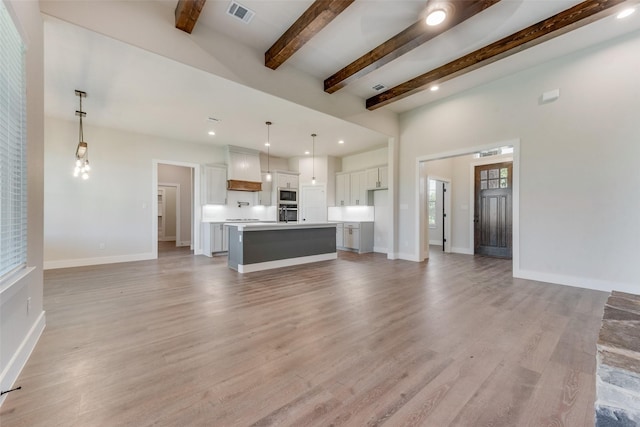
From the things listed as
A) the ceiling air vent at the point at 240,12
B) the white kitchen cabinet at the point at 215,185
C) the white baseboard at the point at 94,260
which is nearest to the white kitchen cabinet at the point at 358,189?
the white kitchen cabinet at the point at 215,185

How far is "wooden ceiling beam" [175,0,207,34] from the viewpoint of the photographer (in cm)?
287

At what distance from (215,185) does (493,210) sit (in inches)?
293

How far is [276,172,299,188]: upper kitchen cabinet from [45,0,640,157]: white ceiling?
8.55 feet

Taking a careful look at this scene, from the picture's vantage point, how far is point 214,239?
22.6 ft

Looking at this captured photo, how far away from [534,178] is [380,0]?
3756 millimetres

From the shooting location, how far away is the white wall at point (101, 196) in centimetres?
525

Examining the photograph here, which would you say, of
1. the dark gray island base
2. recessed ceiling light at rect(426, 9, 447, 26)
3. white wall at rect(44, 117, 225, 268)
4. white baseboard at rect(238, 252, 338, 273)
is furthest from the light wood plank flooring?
recessed ceiling light at rect(426, 9, 447, 26)

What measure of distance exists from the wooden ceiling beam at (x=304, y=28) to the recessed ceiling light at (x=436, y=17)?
2.90 ft

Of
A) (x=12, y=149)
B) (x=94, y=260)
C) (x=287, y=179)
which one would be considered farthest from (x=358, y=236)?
(x=12, y=149)

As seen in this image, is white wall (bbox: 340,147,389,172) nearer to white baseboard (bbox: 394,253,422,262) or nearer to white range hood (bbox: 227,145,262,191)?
white baseboard (bbox: 394,253,422,262)

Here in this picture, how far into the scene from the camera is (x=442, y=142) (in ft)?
18.4

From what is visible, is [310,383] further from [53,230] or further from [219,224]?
[53,230]

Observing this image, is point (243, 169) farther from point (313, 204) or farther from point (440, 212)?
point (440, 212)

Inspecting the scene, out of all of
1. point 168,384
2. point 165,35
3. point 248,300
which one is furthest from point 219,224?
point 168,384
